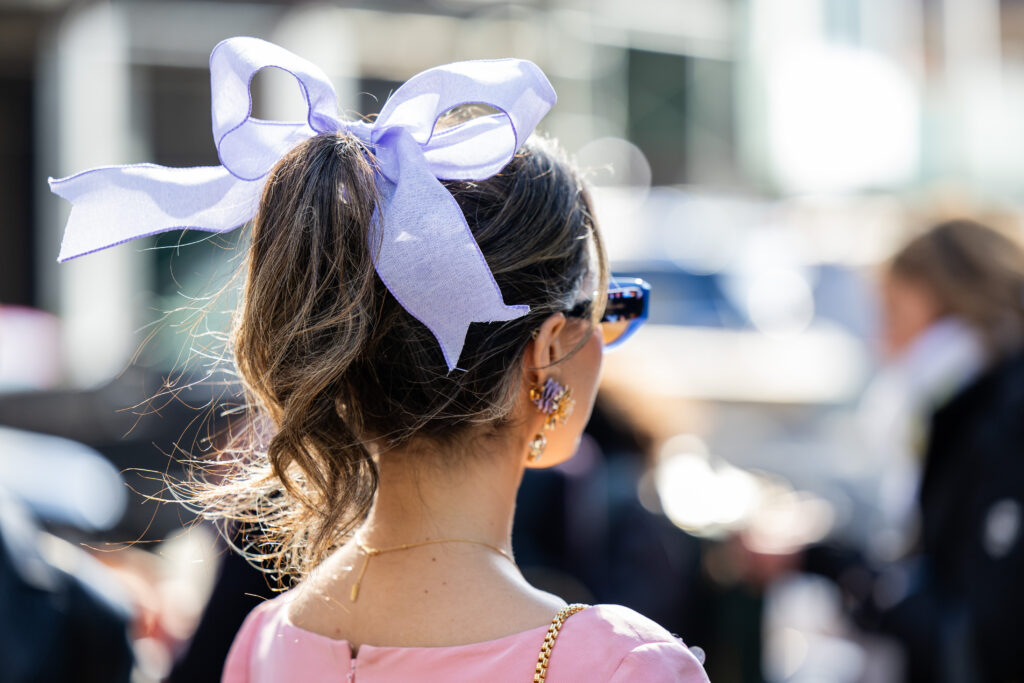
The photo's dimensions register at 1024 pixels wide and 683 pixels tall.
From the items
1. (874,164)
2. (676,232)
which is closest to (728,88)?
(874,164)

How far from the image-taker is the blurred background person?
2336 millimetres

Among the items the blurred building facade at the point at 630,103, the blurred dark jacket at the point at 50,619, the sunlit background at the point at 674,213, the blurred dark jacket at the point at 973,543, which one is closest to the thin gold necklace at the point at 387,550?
the sunlit background at the point at 674,213

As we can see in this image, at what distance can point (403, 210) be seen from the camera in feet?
3.24

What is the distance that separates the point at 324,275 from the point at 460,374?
17 cm

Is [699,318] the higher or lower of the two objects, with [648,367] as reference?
lower

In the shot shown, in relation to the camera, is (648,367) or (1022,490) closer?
(1022,490)

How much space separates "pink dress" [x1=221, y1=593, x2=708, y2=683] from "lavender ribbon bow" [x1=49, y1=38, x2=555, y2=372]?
28 centimetres

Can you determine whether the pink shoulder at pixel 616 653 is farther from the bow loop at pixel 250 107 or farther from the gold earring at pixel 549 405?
the bow loop at pixel 250 107

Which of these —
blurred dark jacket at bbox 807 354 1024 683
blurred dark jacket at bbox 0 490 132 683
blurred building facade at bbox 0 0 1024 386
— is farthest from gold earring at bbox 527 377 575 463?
blurred building facade at bbox 0 0 1024 386

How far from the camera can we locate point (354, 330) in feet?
3.32

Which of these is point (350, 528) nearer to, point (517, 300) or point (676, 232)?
point (517, 300)

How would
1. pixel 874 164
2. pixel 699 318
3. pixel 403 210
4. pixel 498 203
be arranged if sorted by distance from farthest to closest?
pixel 874 164 → pixel 699 318 → pixel 498 203 → pixel 403 210

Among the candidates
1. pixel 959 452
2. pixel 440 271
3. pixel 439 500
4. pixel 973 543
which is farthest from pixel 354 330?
pixel 959 452

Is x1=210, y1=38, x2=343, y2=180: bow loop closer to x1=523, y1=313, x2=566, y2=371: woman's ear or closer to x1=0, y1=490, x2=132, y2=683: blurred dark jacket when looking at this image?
x1=523, y1=313, x2=566, y2=371: woman's ear
